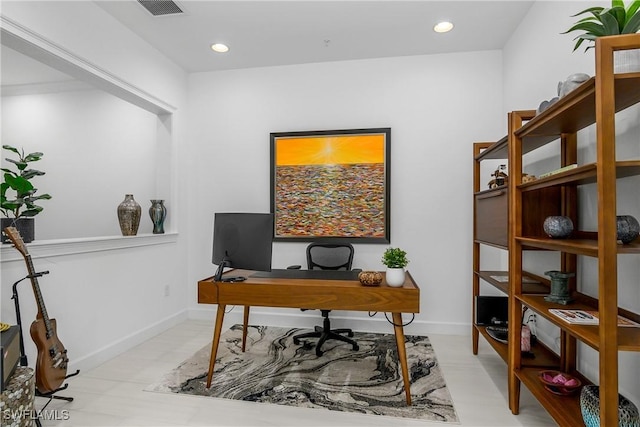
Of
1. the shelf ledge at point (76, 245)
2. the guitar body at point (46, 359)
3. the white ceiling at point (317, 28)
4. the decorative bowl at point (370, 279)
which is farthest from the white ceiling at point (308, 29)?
the guitar body at point (46, 359)

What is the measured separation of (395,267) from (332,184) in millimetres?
1534

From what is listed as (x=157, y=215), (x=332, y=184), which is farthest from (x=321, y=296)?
(x=157, y=215)

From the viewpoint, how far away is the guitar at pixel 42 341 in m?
1.92

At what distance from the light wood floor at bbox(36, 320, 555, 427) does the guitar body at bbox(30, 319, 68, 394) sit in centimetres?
17

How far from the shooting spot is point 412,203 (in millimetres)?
3385

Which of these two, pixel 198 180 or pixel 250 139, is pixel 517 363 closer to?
pixel 250 139

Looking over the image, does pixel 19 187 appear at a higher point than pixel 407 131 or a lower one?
lower

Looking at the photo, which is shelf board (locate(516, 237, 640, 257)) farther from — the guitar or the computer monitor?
the guitar

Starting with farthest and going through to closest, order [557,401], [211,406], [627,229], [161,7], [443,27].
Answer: [443,27], [161,7], [211,406], [557,401], [627,229]

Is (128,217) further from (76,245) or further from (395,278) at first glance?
(395,278)

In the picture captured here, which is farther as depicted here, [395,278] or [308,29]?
[308,29]

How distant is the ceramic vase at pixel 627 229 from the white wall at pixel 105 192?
3.18m

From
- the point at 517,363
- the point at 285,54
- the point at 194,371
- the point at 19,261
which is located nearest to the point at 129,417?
the point at 194,371

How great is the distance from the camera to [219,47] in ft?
10.6
